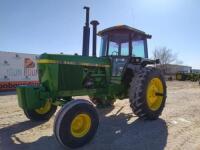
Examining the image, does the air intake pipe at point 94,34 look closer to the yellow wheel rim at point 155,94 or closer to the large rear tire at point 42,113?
the yellow wheel rim at point 155,94

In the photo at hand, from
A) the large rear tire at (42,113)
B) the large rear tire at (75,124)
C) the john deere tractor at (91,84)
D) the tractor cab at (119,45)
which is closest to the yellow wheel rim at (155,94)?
the john deere tractor at (91,84)

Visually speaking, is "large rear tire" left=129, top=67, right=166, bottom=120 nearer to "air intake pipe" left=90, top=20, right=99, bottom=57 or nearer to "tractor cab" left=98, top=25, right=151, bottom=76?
"tractor cab" left=98, top=25, right=151, bottom=76

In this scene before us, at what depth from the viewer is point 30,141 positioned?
16.1 feet

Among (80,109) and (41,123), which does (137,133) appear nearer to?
(80,109)

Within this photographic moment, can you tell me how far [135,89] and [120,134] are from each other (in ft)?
4.40

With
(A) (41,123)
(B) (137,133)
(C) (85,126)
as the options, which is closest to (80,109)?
(C) (85,126)

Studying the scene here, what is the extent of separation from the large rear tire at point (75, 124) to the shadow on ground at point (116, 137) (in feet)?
0.62

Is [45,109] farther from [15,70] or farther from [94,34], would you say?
[15,70]

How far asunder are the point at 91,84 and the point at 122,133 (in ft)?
5.04

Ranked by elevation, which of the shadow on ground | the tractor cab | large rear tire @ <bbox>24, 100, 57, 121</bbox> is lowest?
the shadow on ground

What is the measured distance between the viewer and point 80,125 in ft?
15.8

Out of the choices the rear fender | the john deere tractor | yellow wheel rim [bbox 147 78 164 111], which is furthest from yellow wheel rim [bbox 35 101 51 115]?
yellow wheel rim [bbox 147 78 164 111]

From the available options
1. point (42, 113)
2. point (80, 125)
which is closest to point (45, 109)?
point (42, 113)

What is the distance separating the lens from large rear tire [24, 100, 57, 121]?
6301 millimetres
